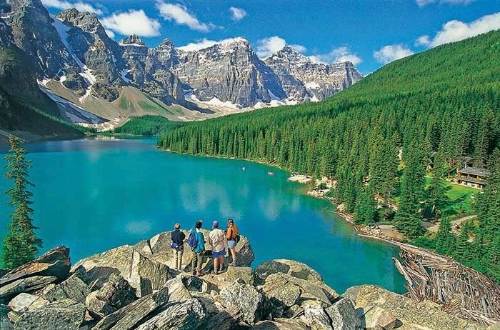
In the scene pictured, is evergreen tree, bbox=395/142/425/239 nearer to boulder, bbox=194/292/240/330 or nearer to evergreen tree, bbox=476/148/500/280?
evergreen tree, bbox=476/148/500/280

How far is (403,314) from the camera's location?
1845 centimetres

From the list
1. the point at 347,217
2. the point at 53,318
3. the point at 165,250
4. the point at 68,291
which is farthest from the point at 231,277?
the point at 347,217

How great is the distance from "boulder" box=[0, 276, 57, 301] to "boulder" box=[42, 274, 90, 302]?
48cm

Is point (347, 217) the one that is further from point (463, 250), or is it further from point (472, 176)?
point (472, 176)

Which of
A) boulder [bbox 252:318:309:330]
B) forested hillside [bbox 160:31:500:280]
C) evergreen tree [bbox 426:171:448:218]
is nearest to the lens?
boulder [bbox 252:318:309:330]

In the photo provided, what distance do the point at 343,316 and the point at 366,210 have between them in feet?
187

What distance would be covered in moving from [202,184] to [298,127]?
6077 centimetres

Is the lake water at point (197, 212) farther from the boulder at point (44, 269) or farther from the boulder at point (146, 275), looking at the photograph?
the boulder at point (44, 269)

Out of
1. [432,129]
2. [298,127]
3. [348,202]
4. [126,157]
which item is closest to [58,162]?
[126,157]

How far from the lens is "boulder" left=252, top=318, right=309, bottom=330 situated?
14492mm

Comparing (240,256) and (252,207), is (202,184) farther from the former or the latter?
(240,256)

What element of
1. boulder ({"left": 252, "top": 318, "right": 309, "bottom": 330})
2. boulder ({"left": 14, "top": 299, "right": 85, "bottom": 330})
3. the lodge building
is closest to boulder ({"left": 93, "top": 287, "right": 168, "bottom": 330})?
boulder ({"left": 14, "top": 299, "right": 85, "bottom": 330})

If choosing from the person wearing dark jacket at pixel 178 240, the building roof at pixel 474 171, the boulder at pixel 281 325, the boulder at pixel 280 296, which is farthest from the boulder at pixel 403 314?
the building roof at pixel 474 171

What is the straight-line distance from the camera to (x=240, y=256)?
26375 millimetres
